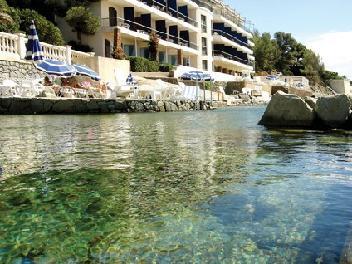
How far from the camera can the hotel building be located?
43812 mm

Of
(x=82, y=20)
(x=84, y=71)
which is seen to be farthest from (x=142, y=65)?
(x=84, y=71)

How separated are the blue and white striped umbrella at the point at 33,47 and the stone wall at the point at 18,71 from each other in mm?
465

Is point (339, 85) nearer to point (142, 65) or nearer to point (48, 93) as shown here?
point (142, 65)

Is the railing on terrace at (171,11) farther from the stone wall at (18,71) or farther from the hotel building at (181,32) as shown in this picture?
the stone wall at (18,71)

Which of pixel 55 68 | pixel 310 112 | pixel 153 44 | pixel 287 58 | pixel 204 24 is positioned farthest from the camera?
pixel 287 58

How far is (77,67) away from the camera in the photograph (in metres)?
26.6

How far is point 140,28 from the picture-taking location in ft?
160

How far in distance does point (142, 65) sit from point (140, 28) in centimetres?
793

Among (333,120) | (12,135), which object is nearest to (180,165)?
(12,135)

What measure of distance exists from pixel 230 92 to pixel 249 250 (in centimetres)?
4941

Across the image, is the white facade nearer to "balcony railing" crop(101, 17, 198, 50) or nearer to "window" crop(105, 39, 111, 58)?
"balcony railing" crop(101, 17, 198, 50)

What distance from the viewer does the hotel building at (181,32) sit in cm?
4381

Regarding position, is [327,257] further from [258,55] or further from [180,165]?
[258,55]

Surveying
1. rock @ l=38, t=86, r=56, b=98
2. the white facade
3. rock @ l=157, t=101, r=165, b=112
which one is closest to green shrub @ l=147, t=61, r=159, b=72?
rock @ l=157, t=101, r=165, b=112
